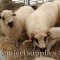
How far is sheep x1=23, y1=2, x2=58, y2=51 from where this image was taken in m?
3.25

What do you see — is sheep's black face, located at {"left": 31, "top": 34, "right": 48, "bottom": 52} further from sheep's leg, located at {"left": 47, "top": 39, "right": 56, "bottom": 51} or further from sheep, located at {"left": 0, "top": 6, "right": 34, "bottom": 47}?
sheep, located at {"left": 0, "top": 6, "right": 34, "bottom": 47}

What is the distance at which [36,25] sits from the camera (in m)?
3.53

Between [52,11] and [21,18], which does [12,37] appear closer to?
[21,18]

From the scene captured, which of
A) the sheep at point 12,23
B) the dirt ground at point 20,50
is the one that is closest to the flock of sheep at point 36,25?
the sheep at point 12,23

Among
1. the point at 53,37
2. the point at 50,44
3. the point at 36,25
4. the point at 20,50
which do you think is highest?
the point at 36,25

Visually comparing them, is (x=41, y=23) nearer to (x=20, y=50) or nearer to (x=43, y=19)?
(x=43, y=19)

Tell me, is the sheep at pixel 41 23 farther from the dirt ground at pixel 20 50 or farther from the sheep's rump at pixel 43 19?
the dirt ground at pixel 20 50

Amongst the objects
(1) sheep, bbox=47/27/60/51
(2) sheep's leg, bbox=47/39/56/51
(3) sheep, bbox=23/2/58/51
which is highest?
(3) sheep, bbox=23/2/58/51

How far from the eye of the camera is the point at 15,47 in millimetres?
3811

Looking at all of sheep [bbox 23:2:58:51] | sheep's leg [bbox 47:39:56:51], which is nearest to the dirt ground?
sheep's leg [bbox 47:39:56:51]

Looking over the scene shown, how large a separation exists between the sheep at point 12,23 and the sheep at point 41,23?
0.21 meters

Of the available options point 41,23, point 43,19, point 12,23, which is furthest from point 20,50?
point 43,19

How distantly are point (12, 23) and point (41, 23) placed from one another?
0.54 m

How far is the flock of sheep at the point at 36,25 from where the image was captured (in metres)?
3.31
